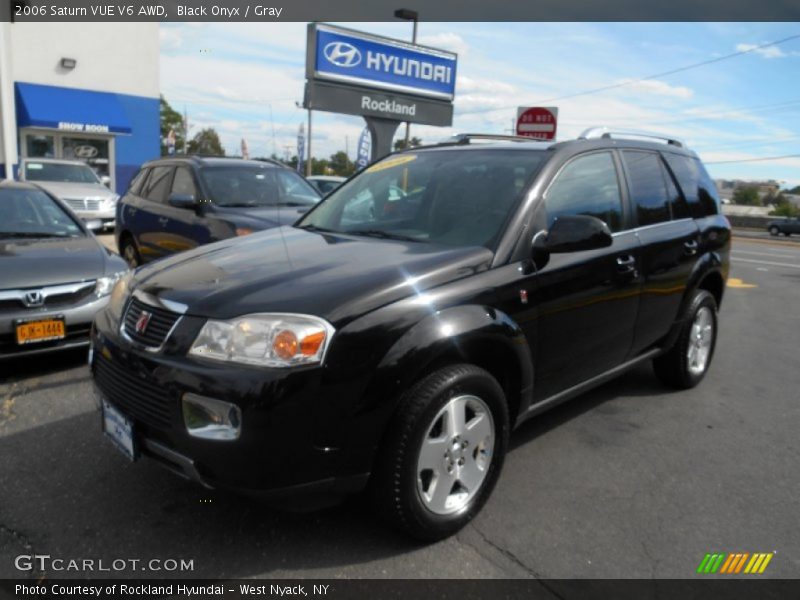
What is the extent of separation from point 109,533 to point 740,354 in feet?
18.6

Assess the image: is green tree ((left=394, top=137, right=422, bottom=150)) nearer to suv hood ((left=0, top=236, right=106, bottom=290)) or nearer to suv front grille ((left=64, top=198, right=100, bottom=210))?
suv hood ((left=0, top=236, right=106, bottom=290))

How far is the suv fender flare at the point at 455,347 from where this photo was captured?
244cm

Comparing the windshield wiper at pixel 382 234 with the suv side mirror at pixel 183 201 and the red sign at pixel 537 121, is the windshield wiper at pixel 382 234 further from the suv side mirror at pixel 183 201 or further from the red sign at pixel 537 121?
the red sign at pixel 537 121

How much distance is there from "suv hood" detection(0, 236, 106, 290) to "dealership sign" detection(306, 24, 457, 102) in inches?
251

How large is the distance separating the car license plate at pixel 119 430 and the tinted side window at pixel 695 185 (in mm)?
3801

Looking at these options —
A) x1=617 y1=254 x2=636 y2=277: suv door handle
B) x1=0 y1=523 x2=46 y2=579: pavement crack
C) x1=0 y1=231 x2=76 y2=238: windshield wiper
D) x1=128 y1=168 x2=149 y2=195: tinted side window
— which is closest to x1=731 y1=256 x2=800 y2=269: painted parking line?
x1=617 y1=254 x2=636 y2=277: suv door handle

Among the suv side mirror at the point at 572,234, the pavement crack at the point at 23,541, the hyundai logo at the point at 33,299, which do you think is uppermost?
the suv side mirror at the point at 572,234

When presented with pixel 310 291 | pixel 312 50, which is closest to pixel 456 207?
pixel 310 291

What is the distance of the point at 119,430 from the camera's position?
9.00 feet

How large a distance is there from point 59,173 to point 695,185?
1419cm

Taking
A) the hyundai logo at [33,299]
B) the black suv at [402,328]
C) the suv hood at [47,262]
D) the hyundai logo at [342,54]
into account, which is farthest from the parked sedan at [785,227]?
the hyundai logo at [33,299]

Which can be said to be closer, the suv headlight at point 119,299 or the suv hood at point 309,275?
the suv hood at point 309,275

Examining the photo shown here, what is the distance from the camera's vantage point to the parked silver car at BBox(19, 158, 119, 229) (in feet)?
44.4

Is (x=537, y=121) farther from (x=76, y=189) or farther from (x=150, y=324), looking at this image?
(x=150, y=324)
